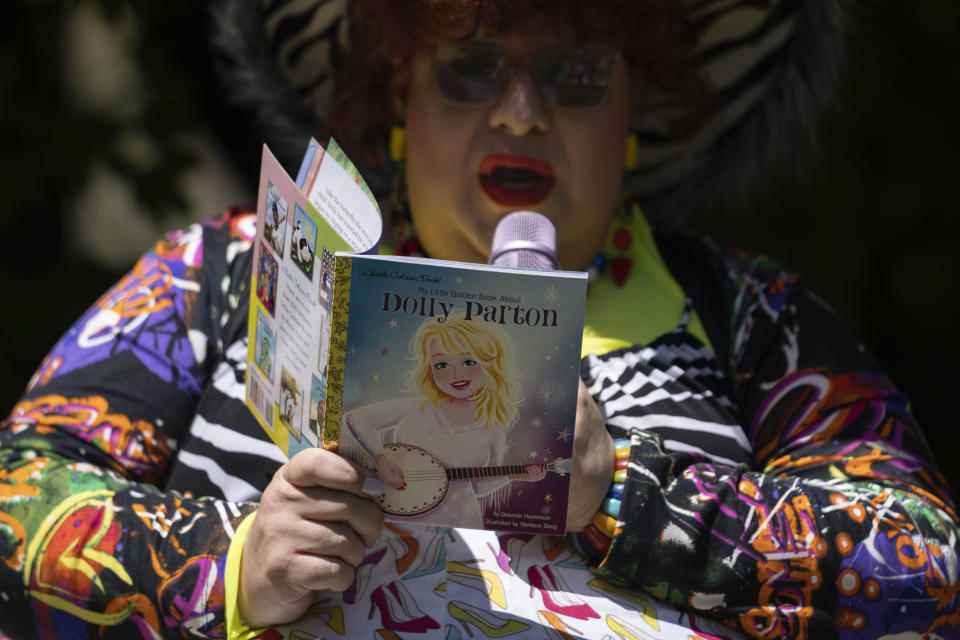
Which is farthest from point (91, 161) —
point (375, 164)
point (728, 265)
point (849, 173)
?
point (849, 173)

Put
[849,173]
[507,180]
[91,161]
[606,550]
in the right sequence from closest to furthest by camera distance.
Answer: [606,550] → [507,180] → [91,161] → [849,173]

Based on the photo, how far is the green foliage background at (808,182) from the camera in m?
2.97

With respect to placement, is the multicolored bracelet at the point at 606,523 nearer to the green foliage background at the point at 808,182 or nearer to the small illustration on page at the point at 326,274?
the small illustration on page at the point at 326,274

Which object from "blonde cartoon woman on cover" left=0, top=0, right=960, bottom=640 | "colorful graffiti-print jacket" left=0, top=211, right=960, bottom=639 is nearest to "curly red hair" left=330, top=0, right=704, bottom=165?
"blonde cartoon woman on cover" left=0, top=0, right=960, bottom=640

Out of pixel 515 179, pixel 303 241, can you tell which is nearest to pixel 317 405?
pixel 303 241

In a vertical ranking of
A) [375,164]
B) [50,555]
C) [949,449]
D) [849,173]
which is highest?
[849,173]

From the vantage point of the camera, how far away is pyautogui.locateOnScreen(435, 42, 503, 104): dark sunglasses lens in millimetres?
1838

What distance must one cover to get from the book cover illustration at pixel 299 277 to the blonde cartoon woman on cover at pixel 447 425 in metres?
0.09

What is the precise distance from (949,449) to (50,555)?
279 cm

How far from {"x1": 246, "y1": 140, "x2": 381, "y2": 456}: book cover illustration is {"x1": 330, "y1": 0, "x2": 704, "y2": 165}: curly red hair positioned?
0.52m

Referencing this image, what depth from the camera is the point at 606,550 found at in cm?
156

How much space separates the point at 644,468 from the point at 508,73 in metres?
0.70

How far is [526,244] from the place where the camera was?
149 centimetres

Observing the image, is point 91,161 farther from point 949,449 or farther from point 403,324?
point 949,449
